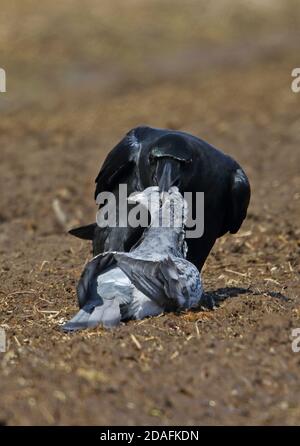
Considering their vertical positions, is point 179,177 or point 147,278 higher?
point 179,177

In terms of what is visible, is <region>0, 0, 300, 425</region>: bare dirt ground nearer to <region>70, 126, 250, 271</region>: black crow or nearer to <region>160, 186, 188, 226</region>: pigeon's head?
<region>70, 126, 250, 271</region>: black crow

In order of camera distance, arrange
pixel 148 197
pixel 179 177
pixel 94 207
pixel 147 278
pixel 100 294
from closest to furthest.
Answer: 1. pixel 147 278
2. pixel 100 294
3. pixel 148 197
4. pixel 179 177
5. pixel 94 207

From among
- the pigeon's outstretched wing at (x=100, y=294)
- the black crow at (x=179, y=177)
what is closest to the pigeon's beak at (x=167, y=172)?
the black crow at (x=179, y=177)

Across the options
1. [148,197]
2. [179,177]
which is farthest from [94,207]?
[148,197]

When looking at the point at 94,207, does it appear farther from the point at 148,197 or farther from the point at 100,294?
the point at 100,294

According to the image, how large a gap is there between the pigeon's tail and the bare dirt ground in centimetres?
16

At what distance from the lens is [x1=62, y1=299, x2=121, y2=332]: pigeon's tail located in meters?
5.97

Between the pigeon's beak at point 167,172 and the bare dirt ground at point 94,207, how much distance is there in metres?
0.76

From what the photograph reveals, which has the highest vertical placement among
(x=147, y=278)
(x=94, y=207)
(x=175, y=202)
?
(x=175, y=202)

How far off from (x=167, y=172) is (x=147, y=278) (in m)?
0.69

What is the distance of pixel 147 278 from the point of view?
5992mm

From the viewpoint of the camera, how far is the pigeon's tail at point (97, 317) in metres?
5.97

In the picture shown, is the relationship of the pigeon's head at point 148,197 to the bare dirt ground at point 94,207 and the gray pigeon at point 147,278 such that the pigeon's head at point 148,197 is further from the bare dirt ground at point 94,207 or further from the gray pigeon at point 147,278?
the bare dirt ground at point 94,207
